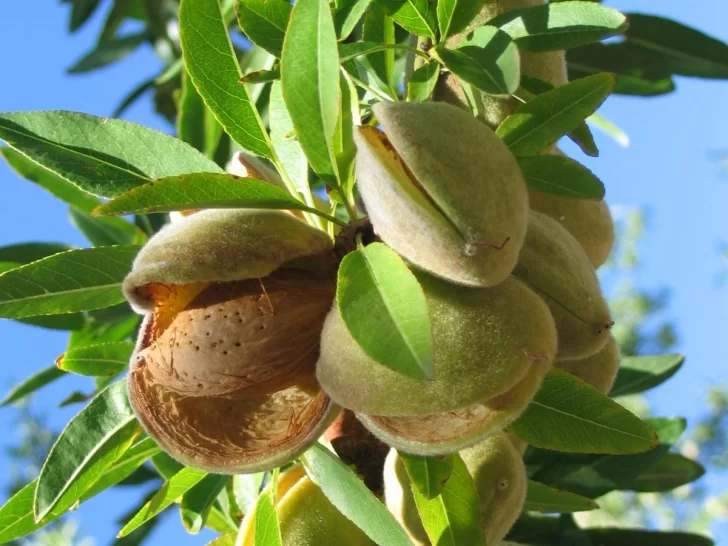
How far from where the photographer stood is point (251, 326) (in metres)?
1.13

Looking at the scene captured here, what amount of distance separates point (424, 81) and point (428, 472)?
23.8 inches

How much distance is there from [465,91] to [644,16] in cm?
81

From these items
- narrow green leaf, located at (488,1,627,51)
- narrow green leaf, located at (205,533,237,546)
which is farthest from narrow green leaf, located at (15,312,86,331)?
narrow green leaf, located at (488,1,627,51)

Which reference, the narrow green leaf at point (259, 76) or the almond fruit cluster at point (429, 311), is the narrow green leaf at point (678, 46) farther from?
the narrow green leaf at point (259, 76)

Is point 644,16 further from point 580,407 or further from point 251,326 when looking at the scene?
point 251,326

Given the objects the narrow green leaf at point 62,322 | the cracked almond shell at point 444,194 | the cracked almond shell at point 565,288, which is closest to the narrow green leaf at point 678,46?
the cracked almond shell at point 565,288

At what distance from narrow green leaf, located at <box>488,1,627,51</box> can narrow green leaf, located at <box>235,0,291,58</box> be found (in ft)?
1.17

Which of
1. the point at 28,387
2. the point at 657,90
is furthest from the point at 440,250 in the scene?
the point at 28,387

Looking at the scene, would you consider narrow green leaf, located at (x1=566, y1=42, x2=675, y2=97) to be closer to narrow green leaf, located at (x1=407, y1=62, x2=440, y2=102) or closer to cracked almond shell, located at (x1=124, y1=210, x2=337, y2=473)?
narrow green leaf, located at (x1=407, y1=62, x2=440, y2=102)

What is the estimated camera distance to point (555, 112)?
1.22 meters

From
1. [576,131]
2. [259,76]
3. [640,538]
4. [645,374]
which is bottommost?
[640,538]

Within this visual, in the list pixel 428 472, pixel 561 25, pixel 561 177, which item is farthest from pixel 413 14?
pixel 428 472

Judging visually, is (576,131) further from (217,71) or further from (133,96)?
(133,96)

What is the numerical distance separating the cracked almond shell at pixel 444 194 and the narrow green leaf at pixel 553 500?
73 cm
